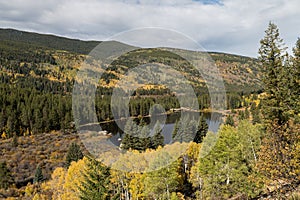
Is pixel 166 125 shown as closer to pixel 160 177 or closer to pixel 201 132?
pixel 201 132

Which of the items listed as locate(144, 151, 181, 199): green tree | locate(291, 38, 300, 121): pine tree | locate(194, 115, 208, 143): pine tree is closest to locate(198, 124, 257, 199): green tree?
locate(144, 151, 181, 199): green tree

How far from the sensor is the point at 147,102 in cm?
13112

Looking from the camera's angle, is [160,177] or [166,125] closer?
[160,177]

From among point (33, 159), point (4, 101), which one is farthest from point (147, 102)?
point (33, 159)

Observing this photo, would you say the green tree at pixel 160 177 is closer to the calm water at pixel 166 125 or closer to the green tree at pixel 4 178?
the green tree at pixel 4 178

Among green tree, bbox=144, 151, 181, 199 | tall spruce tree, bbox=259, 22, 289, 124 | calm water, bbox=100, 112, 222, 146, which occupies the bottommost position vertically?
calm water, bbox=100, 112, 222, 146

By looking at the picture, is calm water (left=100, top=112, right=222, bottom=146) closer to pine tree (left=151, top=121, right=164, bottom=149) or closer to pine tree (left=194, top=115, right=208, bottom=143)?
pine tree (left=194, top=115, right=208, bottom=143)

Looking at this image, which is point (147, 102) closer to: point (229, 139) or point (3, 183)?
point (3, 183)

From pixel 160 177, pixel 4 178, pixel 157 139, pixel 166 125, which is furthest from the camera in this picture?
pixel 166 125

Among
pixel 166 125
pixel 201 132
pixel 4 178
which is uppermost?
pixel 201 132

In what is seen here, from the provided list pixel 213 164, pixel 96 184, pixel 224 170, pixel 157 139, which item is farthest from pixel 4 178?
pixel 224 170

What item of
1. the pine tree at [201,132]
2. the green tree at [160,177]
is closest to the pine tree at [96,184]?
the green tree at [160,177]

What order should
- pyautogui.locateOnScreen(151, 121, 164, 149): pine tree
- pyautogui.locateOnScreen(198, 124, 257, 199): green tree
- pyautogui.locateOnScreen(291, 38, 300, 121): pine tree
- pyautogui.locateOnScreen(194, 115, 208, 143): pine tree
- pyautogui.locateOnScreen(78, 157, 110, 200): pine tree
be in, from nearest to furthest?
pyautogui.locateOnScreen(291, 38, 300, 121): pine tree
pyautogui.locateOnScreen(78, 157, 110, 200): pine tree
pyautogui.locateOnScreen(198, 124, 257, 199): green tree
pyautogui.locateOnScreen(151, 121, 164, 149): pine tree
pyautogui.locateOnScreen(194, 115, 208, 143): pine tree

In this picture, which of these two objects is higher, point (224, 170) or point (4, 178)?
point (224, 170)
